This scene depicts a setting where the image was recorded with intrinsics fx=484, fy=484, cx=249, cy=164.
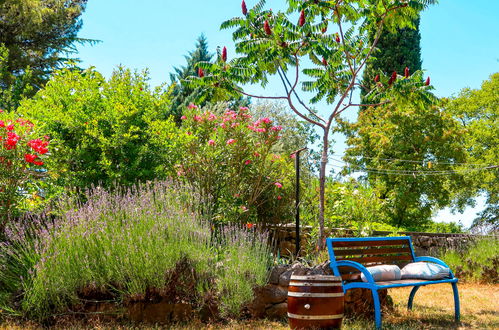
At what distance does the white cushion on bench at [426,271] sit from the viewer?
16.5 feet

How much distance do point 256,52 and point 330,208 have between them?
3183mm

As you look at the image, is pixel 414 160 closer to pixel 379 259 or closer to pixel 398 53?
pixel 398 53

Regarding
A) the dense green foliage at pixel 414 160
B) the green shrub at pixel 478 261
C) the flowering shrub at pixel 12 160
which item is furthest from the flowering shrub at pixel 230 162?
the dense green foliage at pixel 414 160

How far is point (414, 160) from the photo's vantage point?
15.0 metres

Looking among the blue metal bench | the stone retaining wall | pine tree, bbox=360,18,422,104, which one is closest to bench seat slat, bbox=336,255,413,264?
the blue metal bench

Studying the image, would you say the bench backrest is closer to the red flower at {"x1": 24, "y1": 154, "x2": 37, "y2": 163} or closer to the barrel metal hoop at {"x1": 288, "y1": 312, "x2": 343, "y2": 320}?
the barrel metal hoop at {"x1": 288, "y1": 312, "x2": 343, "y2": 320}

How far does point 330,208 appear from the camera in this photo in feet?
27.7

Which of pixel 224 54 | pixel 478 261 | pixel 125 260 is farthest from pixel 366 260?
pixel 478 261

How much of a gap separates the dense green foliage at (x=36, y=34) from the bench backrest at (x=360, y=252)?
46.3 feet

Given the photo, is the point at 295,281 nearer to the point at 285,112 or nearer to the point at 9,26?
the point at 9,26

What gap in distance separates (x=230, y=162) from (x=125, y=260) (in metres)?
3.03

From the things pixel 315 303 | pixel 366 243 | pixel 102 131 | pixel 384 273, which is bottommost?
pixel 315 303

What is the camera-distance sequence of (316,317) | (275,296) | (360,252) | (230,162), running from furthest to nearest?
(230,162) → (360,252) → (275,296) → (316,317)

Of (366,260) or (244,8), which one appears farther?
(244,8)
